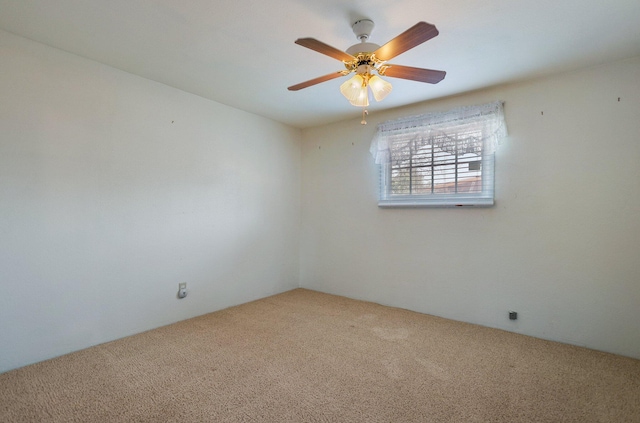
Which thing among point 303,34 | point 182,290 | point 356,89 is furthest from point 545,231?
point 182,290

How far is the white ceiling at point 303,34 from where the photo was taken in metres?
1.81

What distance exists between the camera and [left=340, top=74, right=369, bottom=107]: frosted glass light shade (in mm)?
2078

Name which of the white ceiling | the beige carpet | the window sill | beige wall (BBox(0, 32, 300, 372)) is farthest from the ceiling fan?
the beige carpet

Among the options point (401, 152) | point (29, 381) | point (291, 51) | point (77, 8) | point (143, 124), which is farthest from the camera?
point (401, 152)

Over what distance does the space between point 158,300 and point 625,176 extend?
13.6 feet

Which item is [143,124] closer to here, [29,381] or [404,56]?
[29,381]

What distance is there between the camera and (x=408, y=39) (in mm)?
1599

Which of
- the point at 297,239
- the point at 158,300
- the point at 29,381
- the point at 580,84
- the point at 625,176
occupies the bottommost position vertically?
the point at 29,381

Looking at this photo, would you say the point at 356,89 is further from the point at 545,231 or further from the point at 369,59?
the point at 545,231

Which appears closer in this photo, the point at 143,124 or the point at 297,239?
the point at 143,124

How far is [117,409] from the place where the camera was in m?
1.74

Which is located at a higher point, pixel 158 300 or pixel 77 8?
pixel 77 8

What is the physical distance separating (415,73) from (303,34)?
0.80 meters

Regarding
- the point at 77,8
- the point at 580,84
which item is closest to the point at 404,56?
Result: the point at 580,84
